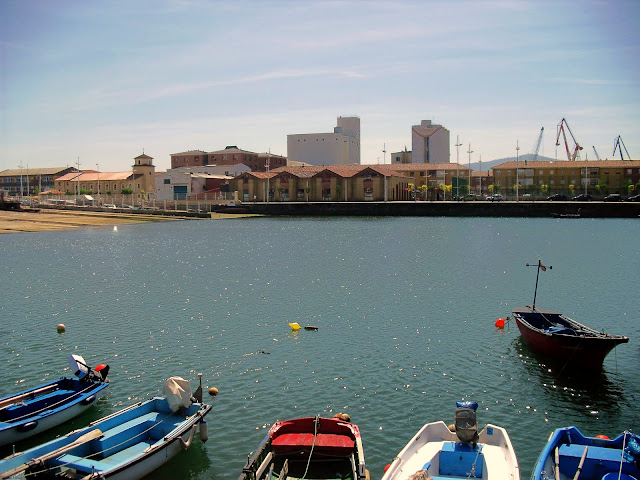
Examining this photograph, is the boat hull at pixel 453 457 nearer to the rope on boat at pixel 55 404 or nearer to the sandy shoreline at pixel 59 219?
the rope on boat at pixel 55 404

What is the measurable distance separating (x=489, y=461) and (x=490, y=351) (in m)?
13.9

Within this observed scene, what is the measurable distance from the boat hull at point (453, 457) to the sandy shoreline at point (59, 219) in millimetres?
93770

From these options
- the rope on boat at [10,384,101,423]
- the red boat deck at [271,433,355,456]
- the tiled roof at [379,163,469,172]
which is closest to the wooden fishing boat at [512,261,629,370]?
the red boat deck at [271,433,355,456]

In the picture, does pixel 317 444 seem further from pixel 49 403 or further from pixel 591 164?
pixel 591 164

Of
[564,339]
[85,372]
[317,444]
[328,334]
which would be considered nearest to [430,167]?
[328,334]

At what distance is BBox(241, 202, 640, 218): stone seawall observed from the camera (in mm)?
128125

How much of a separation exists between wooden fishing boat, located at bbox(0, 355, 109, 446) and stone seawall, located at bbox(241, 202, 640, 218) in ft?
392

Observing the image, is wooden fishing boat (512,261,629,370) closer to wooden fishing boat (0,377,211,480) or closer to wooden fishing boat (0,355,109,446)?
wooden fishing boat (0,377,211,480)

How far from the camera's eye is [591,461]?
50.5 ft

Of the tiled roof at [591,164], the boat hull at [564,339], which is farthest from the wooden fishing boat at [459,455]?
the tiled roof at [591,164]

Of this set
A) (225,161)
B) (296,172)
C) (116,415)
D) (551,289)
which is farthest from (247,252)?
(225,161)

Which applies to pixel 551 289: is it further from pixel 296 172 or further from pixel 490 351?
pixel 296 172

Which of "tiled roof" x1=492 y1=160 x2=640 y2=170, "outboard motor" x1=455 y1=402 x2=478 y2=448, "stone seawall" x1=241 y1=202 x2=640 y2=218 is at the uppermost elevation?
"tiled roof" x1=492 y1=160 x2=640 y2=170

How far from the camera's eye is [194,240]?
8844 cm
